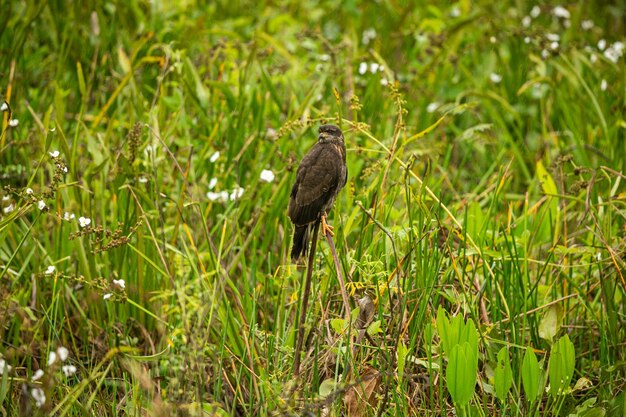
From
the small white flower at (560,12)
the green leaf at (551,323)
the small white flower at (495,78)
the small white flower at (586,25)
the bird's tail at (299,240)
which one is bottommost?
the green leaf at (551,323)

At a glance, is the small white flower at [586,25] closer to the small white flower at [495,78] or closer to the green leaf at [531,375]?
the small white flower at [495,78]

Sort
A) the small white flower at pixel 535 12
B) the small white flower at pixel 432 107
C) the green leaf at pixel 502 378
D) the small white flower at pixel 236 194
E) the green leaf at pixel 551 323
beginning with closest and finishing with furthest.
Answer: the green leaf at pixel 502 378
the green leaf at pixel 551 323
the small white flower at pixel 236 194
the small white flower at pixel 432 107
the small white flower at pixel 535 12

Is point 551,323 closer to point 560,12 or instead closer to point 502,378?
point 502,378

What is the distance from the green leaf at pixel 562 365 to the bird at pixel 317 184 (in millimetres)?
794

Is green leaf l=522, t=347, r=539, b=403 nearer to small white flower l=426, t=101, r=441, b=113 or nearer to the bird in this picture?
the bird

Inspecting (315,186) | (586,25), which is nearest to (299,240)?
(315,186)

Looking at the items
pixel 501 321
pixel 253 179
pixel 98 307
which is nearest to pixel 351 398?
pixel 501 321

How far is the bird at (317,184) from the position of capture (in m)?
2.22

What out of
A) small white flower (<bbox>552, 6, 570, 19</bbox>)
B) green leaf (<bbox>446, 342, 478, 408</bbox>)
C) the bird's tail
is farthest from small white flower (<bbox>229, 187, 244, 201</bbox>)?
small white flower (<bbox>552, 6, 570, 19</bbox>)

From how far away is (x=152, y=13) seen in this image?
536cm

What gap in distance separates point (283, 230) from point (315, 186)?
123 cm

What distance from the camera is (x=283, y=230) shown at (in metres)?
3.43

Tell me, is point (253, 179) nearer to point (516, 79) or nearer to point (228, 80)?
point (228, 80)

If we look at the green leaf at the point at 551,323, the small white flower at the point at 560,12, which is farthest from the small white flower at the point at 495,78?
the green leaf at the point at 551,323
